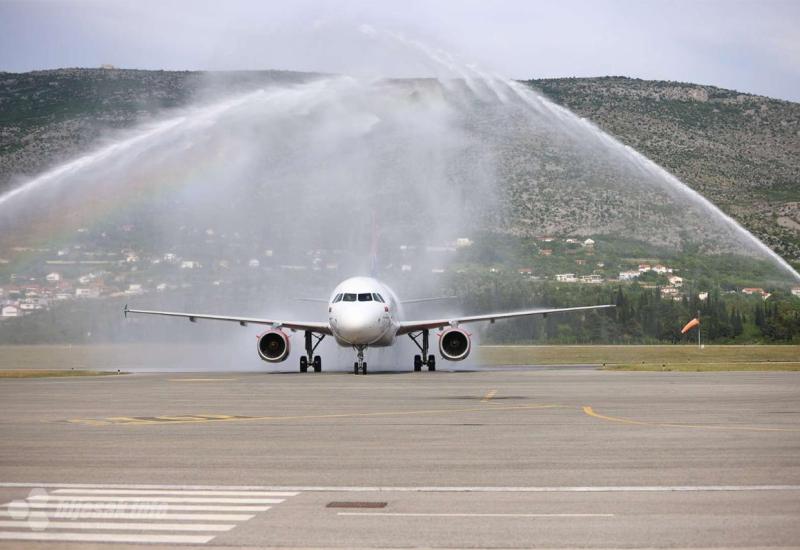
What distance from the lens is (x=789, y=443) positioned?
18906mm

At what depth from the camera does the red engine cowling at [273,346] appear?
54.2 meters

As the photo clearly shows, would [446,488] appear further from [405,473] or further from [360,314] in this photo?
[360,314]

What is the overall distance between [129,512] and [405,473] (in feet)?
14.5

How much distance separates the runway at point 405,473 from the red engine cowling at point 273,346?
2401 cm

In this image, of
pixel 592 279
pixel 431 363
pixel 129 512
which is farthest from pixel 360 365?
pixel 592 279

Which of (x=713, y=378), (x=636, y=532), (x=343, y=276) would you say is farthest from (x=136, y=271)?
(x=636, y=532)

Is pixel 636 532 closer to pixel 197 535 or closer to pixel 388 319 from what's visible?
pixel 197 535

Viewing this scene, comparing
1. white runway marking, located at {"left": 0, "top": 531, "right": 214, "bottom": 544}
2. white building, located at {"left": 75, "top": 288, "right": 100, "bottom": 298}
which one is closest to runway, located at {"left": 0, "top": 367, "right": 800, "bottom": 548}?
white runway marking, located at {"left": 0, "top": 531, "right": 214, "bottom": 544}

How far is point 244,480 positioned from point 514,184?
136146 millimetres

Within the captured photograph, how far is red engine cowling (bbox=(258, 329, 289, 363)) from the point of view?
54.2 m

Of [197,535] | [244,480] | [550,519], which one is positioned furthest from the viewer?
[244,480]

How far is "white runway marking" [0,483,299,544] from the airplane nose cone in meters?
35.1

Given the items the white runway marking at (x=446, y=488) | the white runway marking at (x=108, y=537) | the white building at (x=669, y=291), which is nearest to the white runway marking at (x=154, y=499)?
the white runway marking at (x=446, y=488)

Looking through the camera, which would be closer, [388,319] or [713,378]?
[713,378]
